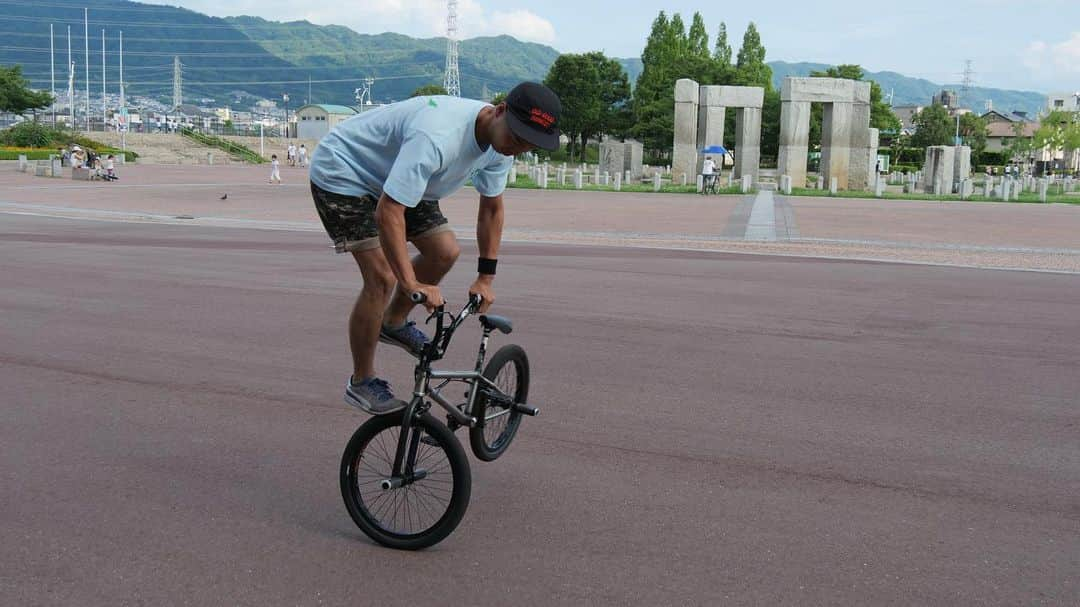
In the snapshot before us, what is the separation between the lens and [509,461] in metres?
5.07

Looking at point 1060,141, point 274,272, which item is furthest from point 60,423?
point 1060,141

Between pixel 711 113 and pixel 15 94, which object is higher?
pixel 15 94

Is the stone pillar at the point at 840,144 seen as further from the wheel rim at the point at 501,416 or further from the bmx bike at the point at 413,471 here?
the bmx bike at the point at 413,471

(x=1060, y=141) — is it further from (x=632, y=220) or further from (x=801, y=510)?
(x=801, y=510)

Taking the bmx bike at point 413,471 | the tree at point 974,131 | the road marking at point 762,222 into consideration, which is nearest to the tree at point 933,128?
the tree at point 974,131

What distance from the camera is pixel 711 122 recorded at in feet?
139

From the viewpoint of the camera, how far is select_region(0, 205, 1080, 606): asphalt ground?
12.3ft

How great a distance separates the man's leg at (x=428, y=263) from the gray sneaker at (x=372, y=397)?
39 centimetres

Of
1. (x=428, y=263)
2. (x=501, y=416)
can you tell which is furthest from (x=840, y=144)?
(x=501, y=416)

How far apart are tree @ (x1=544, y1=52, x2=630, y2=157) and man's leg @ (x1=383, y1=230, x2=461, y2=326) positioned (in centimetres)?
7965

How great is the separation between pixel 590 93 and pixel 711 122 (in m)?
44.0

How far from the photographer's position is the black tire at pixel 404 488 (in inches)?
153

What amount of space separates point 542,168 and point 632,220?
1803 centimetres

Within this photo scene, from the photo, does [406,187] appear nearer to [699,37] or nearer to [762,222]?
[762,222]
